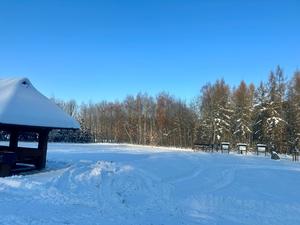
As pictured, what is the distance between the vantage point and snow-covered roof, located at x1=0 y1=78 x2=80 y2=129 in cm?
1783

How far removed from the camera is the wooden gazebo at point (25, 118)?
1741 cm

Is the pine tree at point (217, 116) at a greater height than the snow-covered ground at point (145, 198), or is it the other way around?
the pine tree at point (217, 116)

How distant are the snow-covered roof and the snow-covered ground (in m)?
2.33

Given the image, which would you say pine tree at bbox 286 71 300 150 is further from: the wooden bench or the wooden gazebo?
the wooden bench

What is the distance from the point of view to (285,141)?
5288 centimetres

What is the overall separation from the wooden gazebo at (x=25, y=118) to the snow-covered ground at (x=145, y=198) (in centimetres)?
138

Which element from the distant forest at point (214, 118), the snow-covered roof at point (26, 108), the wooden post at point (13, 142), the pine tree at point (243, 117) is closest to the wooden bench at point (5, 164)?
the snow-covered roof at point (26, 108)

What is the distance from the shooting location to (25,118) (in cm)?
1812

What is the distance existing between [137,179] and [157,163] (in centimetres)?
662

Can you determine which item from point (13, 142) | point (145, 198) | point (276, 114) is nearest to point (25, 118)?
point (13, 142)

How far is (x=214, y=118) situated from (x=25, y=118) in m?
47.1

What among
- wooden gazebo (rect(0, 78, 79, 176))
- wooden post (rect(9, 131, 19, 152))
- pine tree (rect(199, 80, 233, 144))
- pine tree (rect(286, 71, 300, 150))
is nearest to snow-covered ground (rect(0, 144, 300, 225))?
wooden gazebo (rect(0, 78, 79, 176))

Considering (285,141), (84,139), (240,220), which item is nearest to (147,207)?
(240,220)

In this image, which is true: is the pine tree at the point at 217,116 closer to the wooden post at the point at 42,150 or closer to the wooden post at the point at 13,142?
the wooden post at the point at 42,150
